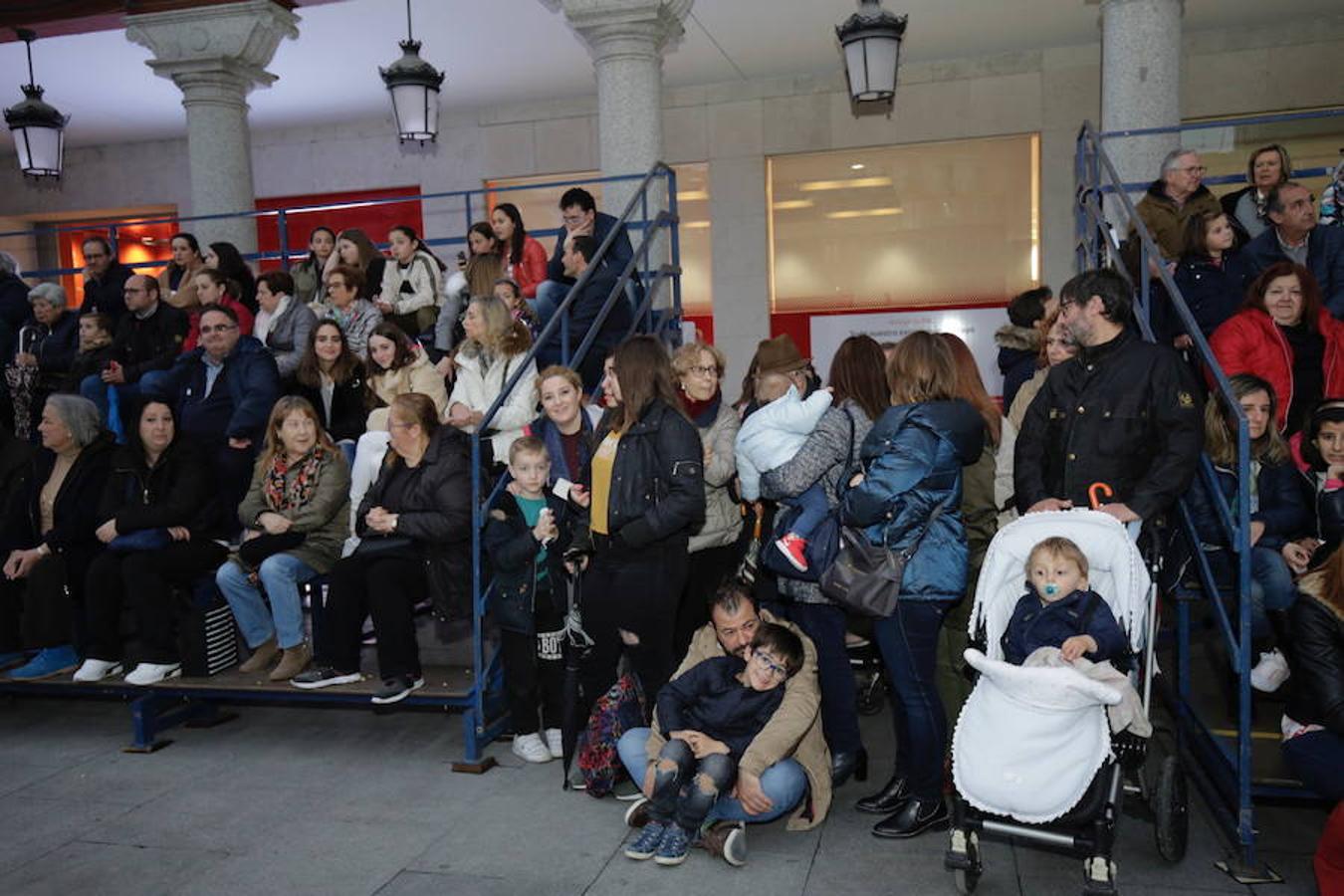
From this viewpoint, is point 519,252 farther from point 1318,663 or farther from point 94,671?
point 1318,663

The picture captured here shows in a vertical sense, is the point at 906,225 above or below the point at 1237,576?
above

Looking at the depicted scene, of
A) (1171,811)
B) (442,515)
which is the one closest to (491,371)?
(442,515)

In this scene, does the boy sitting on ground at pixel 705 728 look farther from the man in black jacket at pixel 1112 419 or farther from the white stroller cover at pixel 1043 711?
the man in black jacket at pixel 1112 419

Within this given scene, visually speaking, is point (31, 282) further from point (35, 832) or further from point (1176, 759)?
point (1176, 759)

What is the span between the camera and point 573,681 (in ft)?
17.4

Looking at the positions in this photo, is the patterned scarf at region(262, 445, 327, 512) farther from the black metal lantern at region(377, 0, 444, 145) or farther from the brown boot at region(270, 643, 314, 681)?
the black metal lantern at region(377, 0, 444, 145)

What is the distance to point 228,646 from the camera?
21.2 feet

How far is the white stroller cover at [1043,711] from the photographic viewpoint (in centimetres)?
384

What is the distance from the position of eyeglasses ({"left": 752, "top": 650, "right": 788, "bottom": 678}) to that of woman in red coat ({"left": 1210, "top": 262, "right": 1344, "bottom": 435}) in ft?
9.15

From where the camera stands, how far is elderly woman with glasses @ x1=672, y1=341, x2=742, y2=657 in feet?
18.3

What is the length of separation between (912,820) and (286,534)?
3616mm

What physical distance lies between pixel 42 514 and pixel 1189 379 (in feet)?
20.8

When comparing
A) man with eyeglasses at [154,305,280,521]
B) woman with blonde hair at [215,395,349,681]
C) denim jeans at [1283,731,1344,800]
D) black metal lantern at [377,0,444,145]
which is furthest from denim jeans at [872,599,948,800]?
black metal lantern at [377,0,444,145]

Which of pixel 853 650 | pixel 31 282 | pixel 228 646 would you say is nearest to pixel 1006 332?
pixel 853 650
